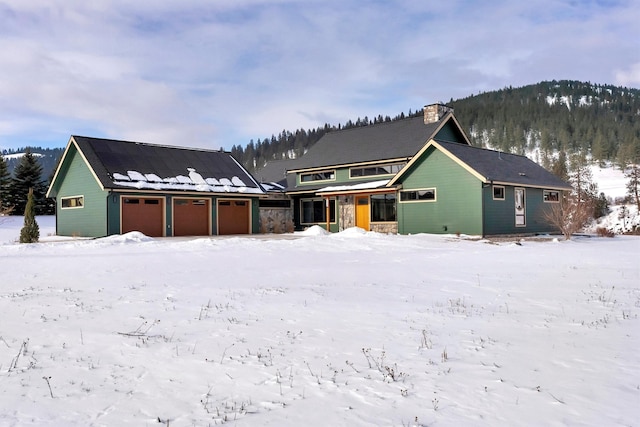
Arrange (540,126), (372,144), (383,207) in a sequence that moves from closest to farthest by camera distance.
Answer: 1. (383,207)
2. (372,144)
3. (540,126)

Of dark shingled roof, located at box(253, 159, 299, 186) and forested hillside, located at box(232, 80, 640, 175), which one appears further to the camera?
forested hillside, located at box(232, 80, 640, 175)

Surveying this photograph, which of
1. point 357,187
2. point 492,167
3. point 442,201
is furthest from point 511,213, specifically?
point 357,187

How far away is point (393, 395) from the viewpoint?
4148 millimetres

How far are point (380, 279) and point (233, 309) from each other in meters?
3.87

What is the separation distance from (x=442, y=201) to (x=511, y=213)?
346 centimetres

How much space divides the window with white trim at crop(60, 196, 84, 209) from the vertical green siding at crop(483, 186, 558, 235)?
66.7 feet

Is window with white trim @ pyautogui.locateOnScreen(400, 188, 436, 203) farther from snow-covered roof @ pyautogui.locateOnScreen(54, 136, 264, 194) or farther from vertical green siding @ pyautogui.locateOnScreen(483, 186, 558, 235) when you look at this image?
snow-covered roof @ pyautogui.locateOnScreen(54, 136, 264, 194)

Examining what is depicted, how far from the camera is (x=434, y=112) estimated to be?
2944cm

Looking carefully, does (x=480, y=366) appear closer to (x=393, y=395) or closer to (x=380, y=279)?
(x=393, y=395)

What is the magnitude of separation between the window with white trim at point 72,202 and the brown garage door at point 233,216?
7.18m

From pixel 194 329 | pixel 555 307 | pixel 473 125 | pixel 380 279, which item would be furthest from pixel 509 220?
pixel 473 125

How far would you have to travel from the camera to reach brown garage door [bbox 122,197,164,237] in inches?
954

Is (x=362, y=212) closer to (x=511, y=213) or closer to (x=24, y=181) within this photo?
(x=511, y=213)

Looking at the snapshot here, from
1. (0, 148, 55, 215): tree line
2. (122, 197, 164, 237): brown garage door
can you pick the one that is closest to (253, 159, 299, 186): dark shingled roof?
(122, 197, 164, 237): brown garage door
